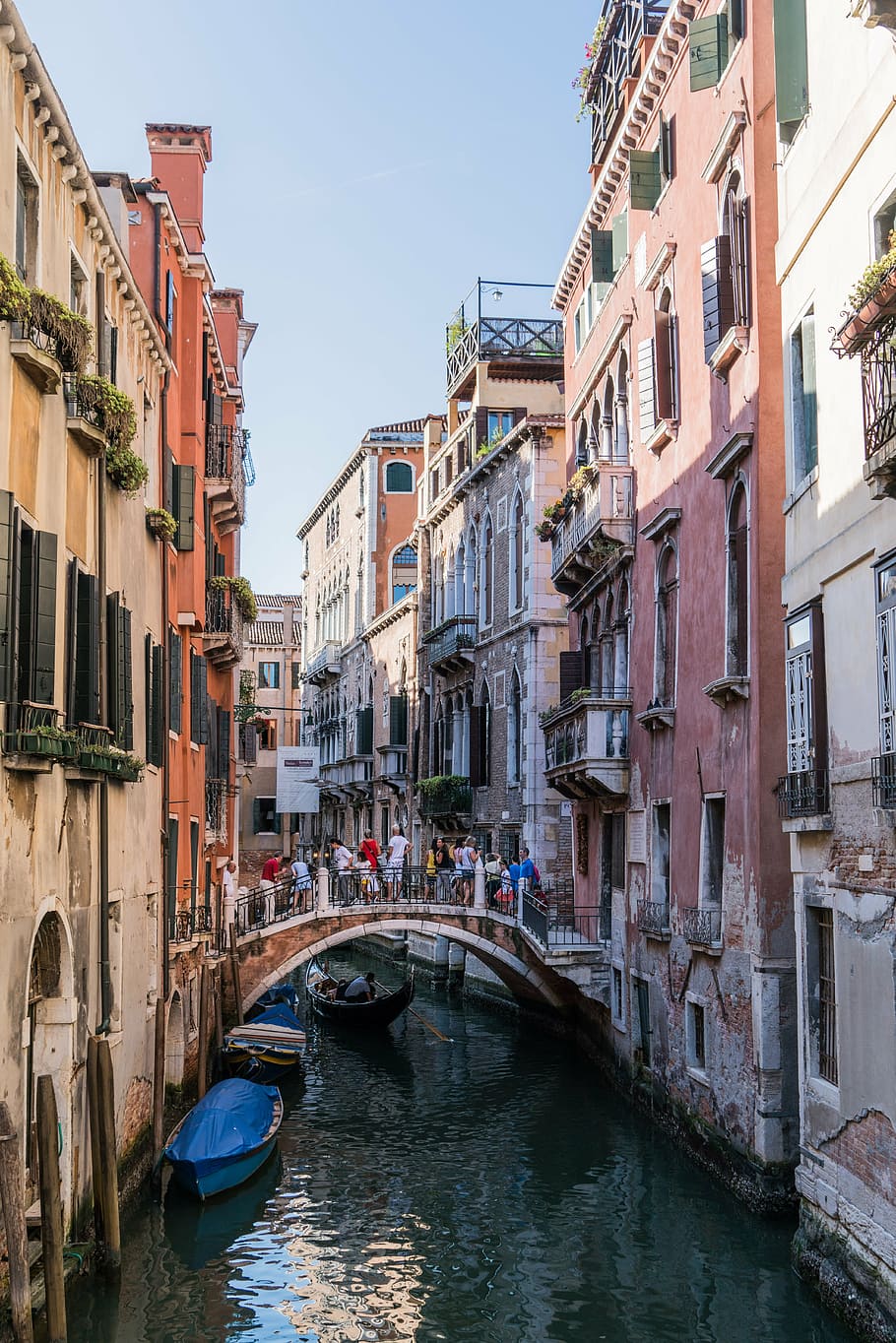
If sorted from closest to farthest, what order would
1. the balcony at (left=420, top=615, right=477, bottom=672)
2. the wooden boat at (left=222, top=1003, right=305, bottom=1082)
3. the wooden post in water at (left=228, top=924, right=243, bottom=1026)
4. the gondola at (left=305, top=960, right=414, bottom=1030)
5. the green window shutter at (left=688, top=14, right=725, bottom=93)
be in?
the green window shutter at (left=688, top=14, right=725, bottom=93)
the wooden boat at (left=222, top=1003, right=305, bottom=1082)
the wooden post in water at (left=228, top=924, right=243, bottom=1026)
the gondola at (left=305, top=960, right=414, bottom=1030)
the balcony at (left=420, top=615, right=477, bottom=672)

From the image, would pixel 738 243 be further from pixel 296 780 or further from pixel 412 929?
pixel 296 780

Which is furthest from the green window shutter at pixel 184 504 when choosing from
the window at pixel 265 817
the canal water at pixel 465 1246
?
the window at pixel 265 817

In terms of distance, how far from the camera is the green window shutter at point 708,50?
14680 millimetres

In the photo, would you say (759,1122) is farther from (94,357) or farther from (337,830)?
(337,830)

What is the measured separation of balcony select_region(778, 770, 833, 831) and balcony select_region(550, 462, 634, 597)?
8.04m

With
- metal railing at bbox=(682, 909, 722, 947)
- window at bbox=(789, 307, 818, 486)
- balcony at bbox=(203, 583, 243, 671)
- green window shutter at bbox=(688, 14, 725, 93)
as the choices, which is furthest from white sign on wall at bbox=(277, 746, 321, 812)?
window at bbox=(789, 307, 818, 486)

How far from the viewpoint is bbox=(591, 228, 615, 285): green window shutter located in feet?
66.5

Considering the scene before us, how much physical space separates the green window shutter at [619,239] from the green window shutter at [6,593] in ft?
40.9

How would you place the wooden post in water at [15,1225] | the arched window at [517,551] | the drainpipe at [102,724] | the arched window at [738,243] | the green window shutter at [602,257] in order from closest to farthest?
the wooden post in water at [15,1225]
the drainpipe at [102,724]
the arched window at [738,243]
the green window shutter at [602,257]
the arched window at [517,551]

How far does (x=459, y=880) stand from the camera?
23734 millimetres

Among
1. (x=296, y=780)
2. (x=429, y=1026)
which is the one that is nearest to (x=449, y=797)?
(x=429, y=1026)

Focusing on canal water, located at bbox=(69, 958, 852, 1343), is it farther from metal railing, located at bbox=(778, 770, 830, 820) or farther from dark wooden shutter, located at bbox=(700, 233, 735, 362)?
dark wooden shutter, located at bbox=(700, 233, 735, 362)

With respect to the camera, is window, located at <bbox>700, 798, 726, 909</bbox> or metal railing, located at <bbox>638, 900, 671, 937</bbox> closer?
window, located at <bbox>700, 798, 726, 909</bbox>

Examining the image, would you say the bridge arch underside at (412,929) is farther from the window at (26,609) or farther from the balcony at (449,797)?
the window at (26,609)
